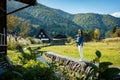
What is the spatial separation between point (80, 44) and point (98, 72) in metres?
17.7

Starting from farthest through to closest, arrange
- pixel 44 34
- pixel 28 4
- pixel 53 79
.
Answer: pixel 44 34
pixel 28 4
pixel 53 79

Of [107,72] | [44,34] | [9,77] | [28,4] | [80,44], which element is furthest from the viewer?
[44,34]

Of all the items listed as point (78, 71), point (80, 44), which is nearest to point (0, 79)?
point (78, 71)

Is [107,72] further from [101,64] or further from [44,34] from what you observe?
[44,34]

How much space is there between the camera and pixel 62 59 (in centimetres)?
Answer: 2398

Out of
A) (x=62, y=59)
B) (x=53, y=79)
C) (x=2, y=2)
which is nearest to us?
(x=53, y=79)

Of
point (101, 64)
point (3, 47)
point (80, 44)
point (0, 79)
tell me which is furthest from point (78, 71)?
point (101, 64)

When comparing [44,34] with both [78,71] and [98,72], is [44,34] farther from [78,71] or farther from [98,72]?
[98,72]

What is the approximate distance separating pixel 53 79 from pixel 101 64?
900 centimetres

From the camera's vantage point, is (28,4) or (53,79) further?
(28,4)

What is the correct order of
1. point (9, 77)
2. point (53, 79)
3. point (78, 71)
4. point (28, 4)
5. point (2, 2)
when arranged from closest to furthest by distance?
point (9, 77) → point (53, 79) → point (28, 4) → point (2, 2) → point (78, 71)

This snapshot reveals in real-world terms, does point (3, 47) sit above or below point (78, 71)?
above

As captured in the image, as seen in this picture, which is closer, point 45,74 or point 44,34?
point 45,74

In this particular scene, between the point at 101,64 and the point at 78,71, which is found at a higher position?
the point at 101,64
